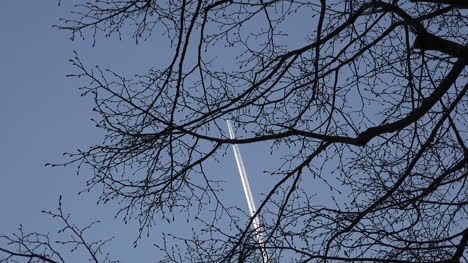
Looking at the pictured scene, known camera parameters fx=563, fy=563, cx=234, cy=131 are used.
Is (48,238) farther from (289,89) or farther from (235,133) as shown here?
(289,89)

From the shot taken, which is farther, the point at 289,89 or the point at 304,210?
the point at 289,89

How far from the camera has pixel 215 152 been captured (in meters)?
4.96

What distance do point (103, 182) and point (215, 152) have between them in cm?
101

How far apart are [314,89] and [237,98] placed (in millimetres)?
791

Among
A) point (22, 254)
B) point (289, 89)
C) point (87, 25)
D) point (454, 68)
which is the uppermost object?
point (87, 25)

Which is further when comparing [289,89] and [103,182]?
[289,89]

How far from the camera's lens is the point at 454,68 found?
14.8ft

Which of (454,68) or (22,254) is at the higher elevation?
(454,68)

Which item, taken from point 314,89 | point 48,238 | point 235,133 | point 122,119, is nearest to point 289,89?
point 314,89

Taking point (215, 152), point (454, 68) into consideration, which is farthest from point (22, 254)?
point (454, 68)

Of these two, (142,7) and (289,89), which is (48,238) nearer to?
(142,7)

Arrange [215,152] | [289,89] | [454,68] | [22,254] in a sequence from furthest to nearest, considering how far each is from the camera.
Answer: [289,89] < [215,152] < [454,68] < [22,254]

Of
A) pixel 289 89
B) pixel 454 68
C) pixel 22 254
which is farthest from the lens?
pixel 289 89

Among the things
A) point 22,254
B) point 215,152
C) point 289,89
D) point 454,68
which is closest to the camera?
point 22,254
